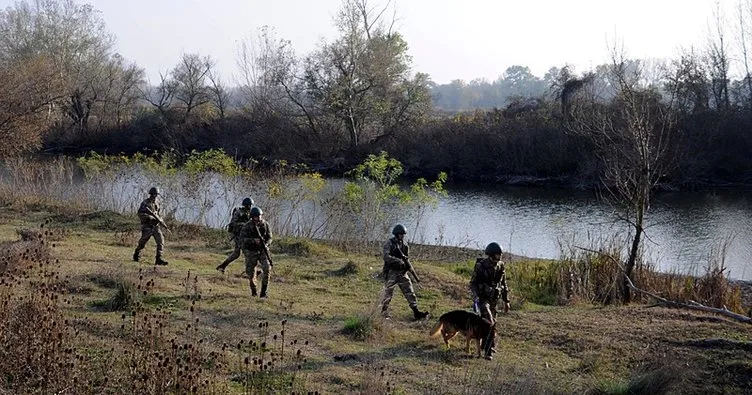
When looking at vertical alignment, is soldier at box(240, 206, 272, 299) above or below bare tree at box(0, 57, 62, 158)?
below

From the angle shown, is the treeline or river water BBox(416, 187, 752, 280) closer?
river water BBox(416, 187, 752, 280)

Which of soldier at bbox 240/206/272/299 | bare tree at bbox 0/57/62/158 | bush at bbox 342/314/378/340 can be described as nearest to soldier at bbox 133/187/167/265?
soldier at bbox 240/206/272/299

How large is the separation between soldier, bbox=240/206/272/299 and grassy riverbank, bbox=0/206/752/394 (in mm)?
446

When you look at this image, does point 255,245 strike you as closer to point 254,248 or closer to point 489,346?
point 254,248

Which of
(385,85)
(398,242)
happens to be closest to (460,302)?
(398,242)

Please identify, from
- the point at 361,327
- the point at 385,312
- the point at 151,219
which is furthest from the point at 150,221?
the point at 361,327

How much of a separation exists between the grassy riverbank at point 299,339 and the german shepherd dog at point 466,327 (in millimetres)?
251

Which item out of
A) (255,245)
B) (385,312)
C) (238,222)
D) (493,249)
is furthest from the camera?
(238,222)

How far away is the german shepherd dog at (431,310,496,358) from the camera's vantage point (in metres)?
9.37

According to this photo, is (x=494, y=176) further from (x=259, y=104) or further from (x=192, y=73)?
(x=192, y=73)

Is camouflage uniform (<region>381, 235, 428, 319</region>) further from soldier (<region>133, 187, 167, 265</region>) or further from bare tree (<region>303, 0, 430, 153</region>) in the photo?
bare tree (<region>303, 0, 430, 153</region>)

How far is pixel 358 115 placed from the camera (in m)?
54.0

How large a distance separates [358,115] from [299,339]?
4529cm

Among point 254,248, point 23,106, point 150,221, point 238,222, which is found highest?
point 23,106
